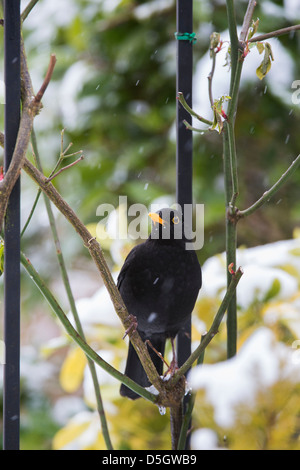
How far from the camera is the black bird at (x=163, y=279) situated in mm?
728

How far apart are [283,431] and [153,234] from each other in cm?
31

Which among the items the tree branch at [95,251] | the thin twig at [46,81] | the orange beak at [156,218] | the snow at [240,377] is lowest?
the snow at [240,377]

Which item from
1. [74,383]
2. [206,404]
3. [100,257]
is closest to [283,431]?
[206,404]

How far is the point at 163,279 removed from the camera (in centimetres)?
74

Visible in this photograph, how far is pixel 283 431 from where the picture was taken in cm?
75

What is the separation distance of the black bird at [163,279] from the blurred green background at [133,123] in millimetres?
1023

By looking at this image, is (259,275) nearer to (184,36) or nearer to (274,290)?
(274,290)

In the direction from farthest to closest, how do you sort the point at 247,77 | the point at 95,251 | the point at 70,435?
1. the point at 247,77
2. the point at 70,435
3. the point at 95,251

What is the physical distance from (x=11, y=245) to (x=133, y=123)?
157 centimetres

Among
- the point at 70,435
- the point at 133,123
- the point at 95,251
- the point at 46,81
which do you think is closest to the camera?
the point at 46,81

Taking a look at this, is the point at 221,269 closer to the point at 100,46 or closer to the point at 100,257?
the point at 100,257

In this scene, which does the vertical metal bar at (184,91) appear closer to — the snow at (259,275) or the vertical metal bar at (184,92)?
the vertical metal bar at (184,92)

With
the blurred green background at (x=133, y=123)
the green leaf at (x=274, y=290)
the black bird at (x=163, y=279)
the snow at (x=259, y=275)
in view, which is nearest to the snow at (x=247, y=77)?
the blurred green background at (x=133, y=123)

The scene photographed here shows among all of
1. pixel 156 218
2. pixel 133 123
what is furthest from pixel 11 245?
pixel 133 123
